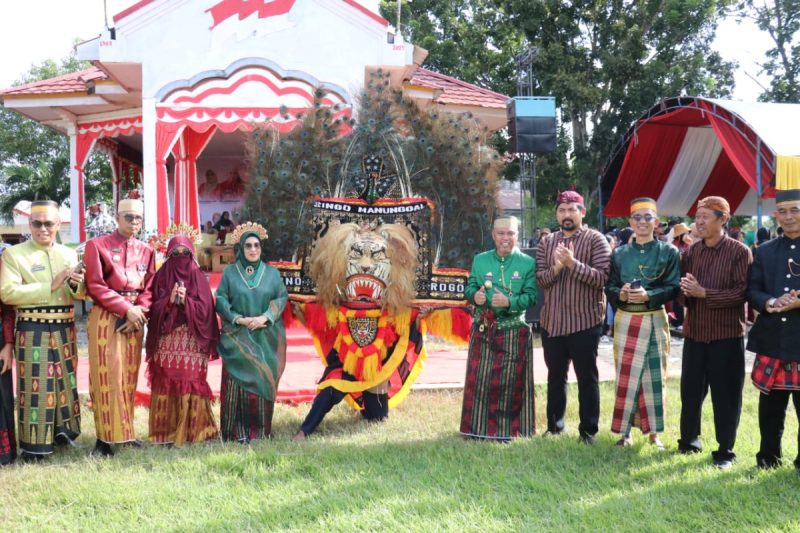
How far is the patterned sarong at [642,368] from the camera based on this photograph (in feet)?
16.5

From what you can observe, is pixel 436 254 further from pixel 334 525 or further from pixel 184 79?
pixel 184 79

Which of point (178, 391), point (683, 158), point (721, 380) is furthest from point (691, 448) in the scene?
point (683, 158)

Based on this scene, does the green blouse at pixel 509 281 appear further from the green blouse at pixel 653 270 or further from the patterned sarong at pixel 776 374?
the patterned sarong at pixel 776 374

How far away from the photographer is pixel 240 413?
17.9 ft

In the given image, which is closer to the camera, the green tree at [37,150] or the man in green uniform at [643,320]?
the man in green uniform at [643,320]

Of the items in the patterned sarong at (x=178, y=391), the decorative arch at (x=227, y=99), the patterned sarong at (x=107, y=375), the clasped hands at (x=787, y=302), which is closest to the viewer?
the clasped hands at (x=787, y=302)

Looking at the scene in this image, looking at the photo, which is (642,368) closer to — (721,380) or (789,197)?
(721,380)

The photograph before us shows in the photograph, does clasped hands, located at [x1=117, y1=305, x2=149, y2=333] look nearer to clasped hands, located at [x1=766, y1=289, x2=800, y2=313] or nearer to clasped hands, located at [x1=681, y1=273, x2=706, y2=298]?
clasped hands, located at [x1=681, y1=273, x2=706, y2=298]

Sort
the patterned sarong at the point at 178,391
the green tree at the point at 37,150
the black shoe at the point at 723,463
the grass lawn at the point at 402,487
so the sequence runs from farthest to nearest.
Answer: the green tree at the point at 37,150 < the patterned sarong at the point at 178,391 < the black shoe at the point at 723,463 < the grass lawn at the point at 402,487

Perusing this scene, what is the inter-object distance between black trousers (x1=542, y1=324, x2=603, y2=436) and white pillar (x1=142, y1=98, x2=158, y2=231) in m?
6.77

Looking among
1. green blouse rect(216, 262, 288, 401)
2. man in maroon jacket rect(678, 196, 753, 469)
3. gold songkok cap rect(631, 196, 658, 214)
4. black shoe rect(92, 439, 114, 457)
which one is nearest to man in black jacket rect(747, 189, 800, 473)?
man in maroon jacket rect(678, 196, 753, 469)

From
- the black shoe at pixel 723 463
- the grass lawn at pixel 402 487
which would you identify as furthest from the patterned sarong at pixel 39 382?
the black shoe at pixel 723 463

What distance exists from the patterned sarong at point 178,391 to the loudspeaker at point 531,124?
989cm

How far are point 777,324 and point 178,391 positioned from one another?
4275 millimetres
